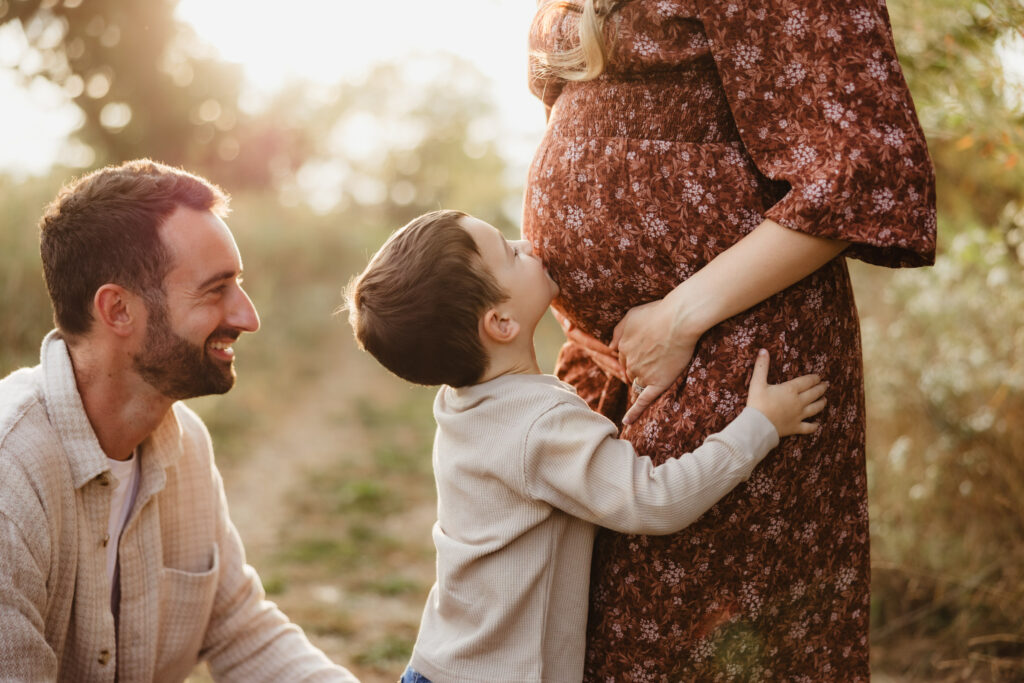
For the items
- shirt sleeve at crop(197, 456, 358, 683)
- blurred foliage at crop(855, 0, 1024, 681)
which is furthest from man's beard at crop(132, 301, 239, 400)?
blurred foliage at crop(855, 0, 1024, 681)

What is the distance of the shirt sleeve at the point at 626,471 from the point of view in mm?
1434

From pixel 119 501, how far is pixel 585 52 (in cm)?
154

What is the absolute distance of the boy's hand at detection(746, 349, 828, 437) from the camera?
1449 mm

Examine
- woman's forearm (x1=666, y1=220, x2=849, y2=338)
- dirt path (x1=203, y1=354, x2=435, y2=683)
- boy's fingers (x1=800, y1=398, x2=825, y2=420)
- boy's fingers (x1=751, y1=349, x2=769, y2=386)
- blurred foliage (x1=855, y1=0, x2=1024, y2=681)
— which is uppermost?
woman's forearm (x1=666, y1=220, x2=849, y2=338)

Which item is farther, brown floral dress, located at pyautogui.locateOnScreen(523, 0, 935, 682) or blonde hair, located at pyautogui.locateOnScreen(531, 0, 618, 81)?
blonde hair, located at pyautogui.locateOnScreen(531, 0, 618, 81)

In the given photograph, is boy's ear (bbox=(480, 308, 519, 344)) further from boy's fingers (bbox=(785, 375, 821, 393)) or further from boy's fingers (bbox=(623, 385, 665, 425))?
boy's fingers (bbox=(785, 375, 821, 393))

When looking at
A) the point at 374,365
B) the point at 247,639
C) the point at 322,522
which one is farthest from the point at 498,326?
the point at 374,365

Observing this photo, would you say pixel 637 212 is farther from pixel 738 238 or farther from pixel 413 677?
pixel 413 677

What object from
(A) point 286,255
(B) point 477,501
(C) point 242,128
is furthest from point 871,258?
(C) point 242,128

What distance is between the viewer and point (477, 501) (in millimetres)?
1624

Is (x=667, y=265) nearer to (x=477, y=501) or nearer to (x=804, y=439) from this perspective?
(x=804, y=439)

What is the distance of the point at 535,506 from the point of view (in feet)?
5.14

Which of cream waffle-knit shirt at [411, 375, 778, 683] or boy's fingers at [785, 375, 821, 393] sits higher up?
boy's fingers at [785, 375, 821, 393]

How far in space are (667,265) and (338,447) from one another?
263 inches
